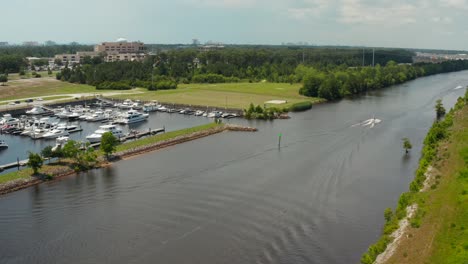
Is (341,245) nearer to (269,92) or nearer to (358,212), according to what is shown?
(358,212)

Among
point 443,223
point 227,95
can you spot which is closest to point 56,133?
point 227,95

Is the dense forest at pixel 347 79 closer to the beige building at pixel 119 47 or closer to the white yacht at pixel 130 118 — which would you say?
the white yacht at pixel 130 118

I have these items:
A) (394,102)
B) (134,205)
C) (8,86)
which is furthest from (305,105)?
(8,86)

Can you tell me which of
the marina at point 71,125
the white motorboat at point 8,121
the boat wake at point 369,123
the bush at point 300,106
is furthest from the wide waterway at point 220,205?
the white motorboat at point 8,121

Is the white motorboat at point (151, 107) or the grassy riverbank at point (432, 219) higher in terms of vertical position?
the white motorboat at point (151, 107)

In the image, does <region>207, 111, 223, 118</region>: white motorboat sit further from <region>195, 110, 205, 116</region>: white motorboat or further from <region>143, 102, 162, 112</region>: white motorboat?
<region>143, 102, 162, 112</region>: white motorboat

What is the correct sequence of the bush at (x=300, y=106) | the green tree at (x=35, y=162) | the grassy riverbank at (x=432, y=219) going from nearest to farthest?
the grassy riverbank at (x=432, y=219) → the green tree at (x=35, y=162) → the bush at (x=300, y=106)

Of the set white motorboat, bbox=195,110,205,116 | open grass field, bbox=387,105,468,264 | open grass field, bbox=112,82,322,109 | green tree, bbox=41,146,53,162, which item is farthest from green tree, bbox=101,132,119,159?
open grass field, bbox=112,82,322,109
